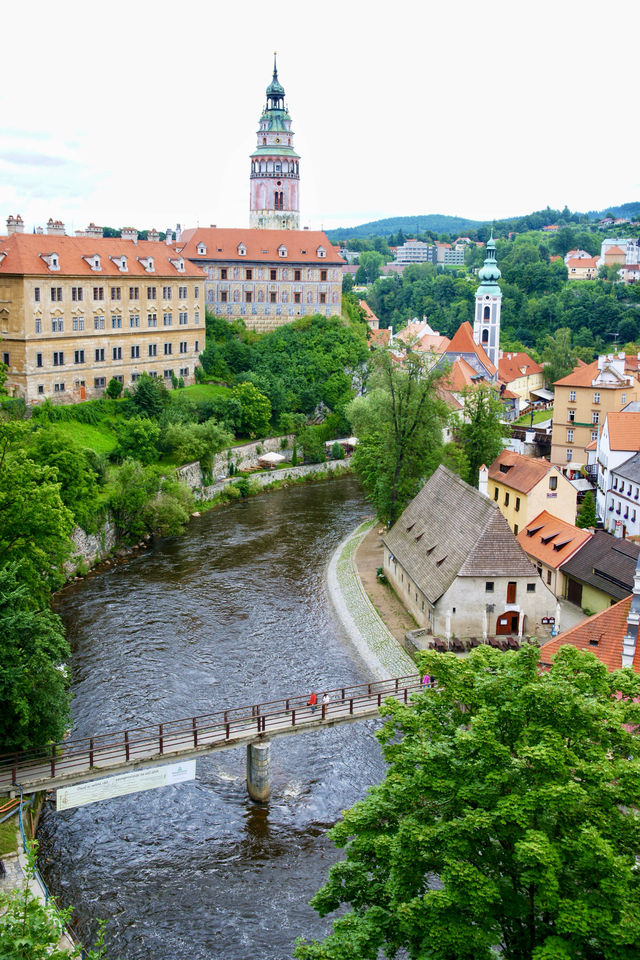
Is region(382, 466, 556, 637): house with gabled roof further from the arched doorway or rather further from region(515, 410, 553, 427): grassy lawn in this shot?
region(515, 410, 553, 427): grassy lawn

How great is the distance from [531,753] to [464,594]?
21.8m

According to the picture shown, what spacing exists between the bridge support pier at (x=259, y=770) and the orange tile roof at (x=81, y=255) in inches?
1719

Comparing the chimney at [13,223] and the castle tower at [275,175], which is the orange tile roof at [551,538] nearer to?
the chimney at [13,223]

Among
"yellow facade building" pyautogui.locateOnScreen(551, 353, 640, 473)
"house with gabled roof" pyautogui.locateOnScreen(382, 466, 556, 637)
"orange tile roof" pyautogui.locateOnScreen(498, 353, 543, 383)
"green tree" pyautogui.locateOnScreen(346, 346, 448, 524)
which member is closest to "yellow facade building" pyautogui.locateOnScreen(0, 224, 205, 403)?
"green tree" pyautogui.locateOnScreen(346, 346, 448, 524)

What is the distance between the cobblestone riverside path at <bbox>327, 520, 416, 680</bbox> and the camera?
3675 centimetres

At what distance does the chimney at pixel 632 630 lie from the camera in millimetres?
27016

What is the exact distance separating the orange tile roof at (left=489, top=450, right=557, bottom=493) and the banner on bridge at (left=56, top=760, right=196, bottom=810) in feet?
85.4

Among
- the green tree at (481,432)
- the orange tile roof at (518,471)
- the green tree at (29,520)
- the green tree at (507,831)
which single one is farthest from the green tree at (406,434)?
the green tree at (507,831)

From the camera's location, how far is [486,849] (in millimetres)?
16234

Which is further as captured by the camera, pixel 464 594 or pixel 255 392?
pixel 255 392

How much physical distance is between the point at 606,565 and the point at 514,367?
71.3 meters

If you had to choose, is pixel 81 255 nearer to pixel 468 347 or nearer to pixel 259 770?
pixel 468 347

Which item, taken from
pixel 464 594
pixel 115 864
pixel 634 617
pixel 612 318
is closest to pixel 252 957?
pixel 115 864

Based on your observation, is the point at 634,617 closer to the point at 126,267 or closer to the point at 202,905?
the point at 202,905
